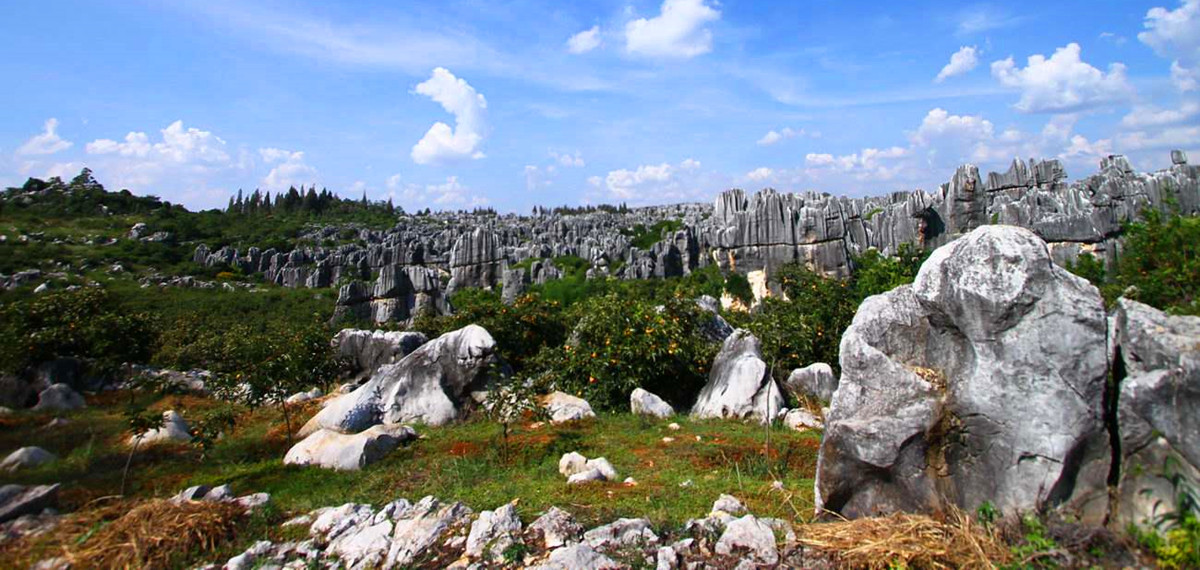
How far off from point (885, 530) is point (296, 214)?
11242 centimetres

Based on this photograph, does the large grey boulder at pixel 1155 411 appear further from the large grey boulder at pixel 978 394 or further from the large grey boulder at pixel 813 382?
the large grey boulder at pixel 813 382

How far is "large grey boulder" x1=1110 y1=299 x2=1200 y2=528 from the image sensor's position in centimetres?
411

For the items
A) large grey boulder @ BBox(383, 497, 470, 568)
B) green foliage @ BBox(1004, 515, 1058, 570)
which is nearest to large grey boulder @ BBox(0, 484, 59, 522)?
large grey boulder @ BBox(383, 497, 470, 568)

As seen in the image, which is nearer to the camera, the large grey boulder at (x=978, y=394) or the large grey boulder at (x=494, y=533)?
the large grey boulder at (x=978, y=394)

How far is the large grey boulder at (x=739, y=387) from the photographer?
1198cm

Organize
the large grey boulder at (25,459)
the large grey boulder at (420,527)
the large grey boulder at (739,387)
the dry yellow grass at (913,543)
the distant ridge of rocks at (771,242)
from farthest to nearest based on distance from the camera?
the distant ridge of rocks at (771,242)
the large grey boulder at (739,387)
the large grey boulder at (25,459)
the large grey boulder at (420,527)
the dry yellow grass at (913,543)

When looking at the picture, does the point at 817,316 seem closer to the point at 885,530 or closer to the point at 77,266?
the point at 885,530

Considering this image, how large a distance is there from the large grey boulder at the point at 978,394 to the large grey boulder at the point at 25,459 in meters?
11.1

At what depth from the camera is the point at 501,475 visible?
8164 mm

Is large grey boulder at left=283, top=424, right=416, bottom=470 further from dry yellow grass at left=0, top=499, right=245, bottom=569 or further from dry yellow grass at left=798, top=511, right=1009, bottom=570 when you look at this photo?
dry yellow grass at left=798, top=511, right=1009, bottom=570

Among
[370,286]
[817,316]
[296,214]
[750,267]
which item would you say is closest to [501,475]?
[817,316]

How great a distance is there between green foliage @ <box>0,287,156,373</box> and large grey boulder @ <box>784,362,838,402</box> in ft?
52.5

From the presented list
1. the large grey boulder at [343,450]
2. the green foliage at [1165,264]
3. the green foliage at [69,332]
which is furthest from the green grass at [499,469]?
the green foliage at [69,332]

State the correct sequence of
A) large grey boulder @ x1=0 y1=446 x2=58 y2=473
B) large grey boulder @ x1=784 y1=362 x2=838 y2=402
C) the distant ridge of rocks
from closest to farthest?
large grey boulder @ x1=0 y1=446 x2=58 y2=473 < large grey boulder @ x1=784 y1=362 x2=838 y2=402 < the distant ridge of rocks
